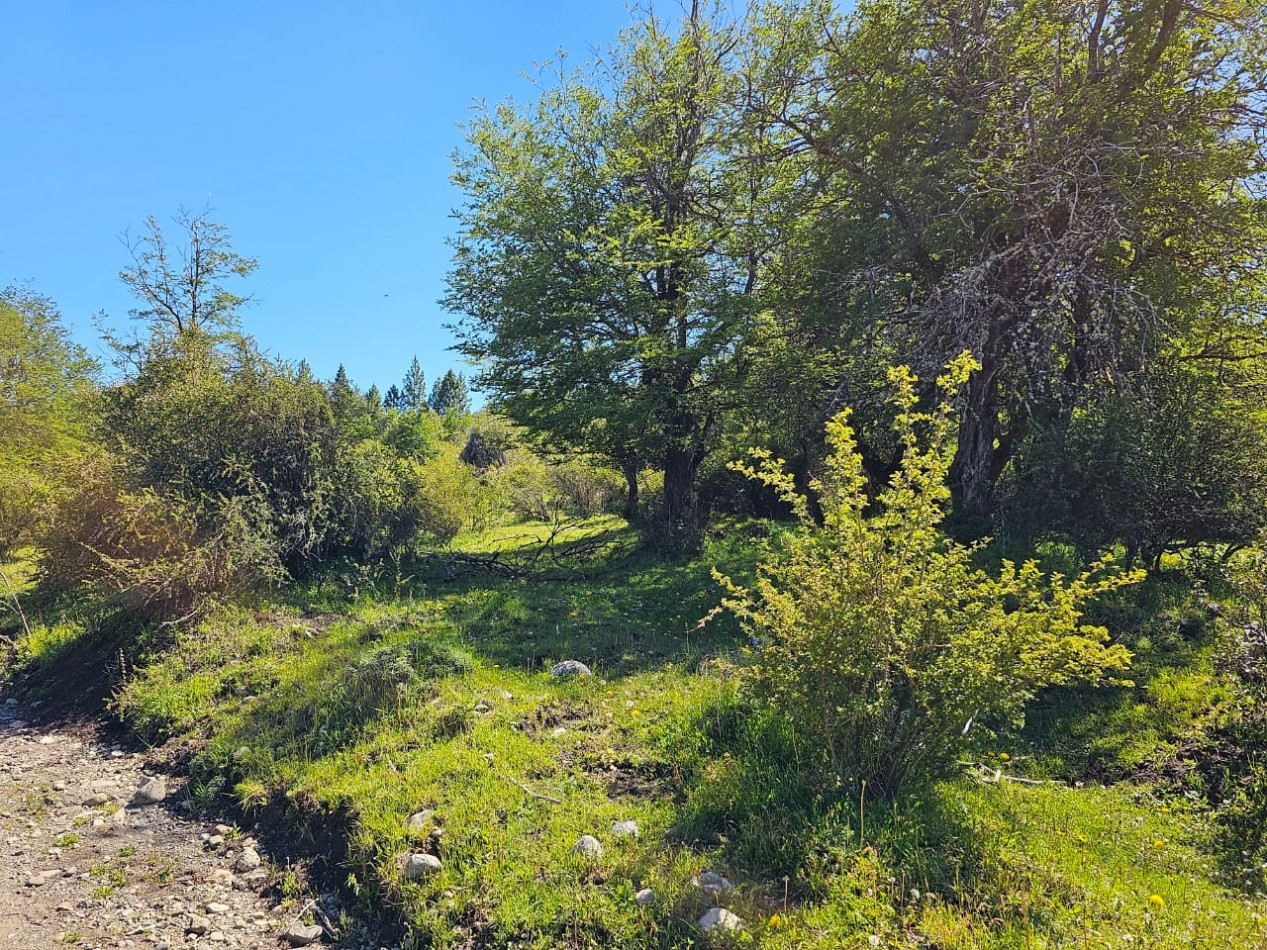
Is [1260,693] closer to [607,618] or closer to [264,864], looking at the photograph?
[607,618]

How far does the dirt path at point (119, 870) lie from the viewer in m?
3.78

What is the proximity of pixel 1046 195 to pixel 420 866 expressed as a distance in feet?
31.1

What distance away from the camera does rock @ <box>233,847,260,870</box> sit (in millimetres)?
4410

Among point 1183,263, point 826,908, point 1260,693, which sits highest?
point 1183,263

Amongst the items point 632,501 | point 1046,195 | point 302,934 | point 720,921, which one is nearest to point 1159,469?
point 1046,195

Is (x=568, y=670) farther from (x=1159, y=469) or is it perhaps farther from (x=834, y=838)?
(x=1159, y=469)

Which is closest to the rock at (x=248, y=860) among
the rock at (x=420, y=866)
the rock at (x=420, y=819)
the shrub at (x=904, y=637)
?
the rock at (x=420, y=819)

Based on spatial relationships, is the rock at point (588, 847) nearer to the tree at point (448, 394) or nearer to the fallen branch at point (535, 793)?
the fallen branch at point (535, 793)

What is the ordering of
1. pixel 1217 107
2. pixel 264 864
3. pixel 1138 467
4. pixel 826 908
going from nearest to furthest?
pixel 826 908 < pixel 264 864 < pixel 1138 467 < pixel 1217 107

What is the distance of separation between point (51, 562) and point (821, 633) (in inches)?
431

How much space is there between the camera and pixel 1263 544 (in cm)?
505

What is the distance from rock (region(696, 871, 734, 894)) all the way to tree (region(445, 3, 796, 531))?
30.3 ft

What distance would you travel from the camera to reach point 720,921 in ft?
10.0

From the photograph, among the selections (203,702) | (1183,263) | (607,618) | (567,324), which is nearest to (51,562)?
(203,702)
